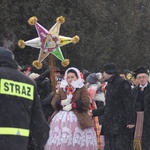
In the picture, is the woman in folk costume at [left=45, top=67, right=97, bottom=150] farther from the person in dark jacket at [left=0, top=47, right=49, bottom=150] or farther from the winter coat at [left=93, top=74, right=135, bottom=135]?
the person in dark jacket at [left=0, top=47, right=49, bottom=150]

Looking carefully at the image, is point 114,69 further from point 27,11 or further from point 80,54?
point 80,54

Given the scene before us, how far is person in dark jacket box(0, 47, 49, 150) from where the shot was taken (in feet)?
18.5

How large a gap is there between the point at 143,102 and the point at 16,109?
532 centimetres

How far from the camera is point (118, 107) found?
409 inches

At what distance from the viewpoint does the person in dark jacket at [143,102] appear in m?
10.5

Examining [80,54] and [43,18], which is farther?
[80,54]

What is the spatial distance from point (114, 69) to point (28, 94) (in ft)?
16.0

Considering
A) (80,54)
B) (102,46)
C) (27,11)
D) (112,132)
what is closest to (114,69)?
(112,132)

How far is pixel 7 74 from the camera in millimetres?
5719

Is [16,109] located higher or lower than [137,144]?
lower

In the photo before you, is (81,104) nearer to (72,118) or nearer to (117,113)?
(72,118)

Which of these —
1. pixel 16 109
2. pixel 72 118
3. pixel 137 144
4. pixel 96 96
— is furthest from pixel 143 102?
pixel 16 109

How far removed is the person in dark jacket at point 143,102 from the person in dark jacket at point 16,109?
15.5 ft

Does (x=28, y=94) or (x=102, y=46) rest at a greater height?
(x=102, y=46)
